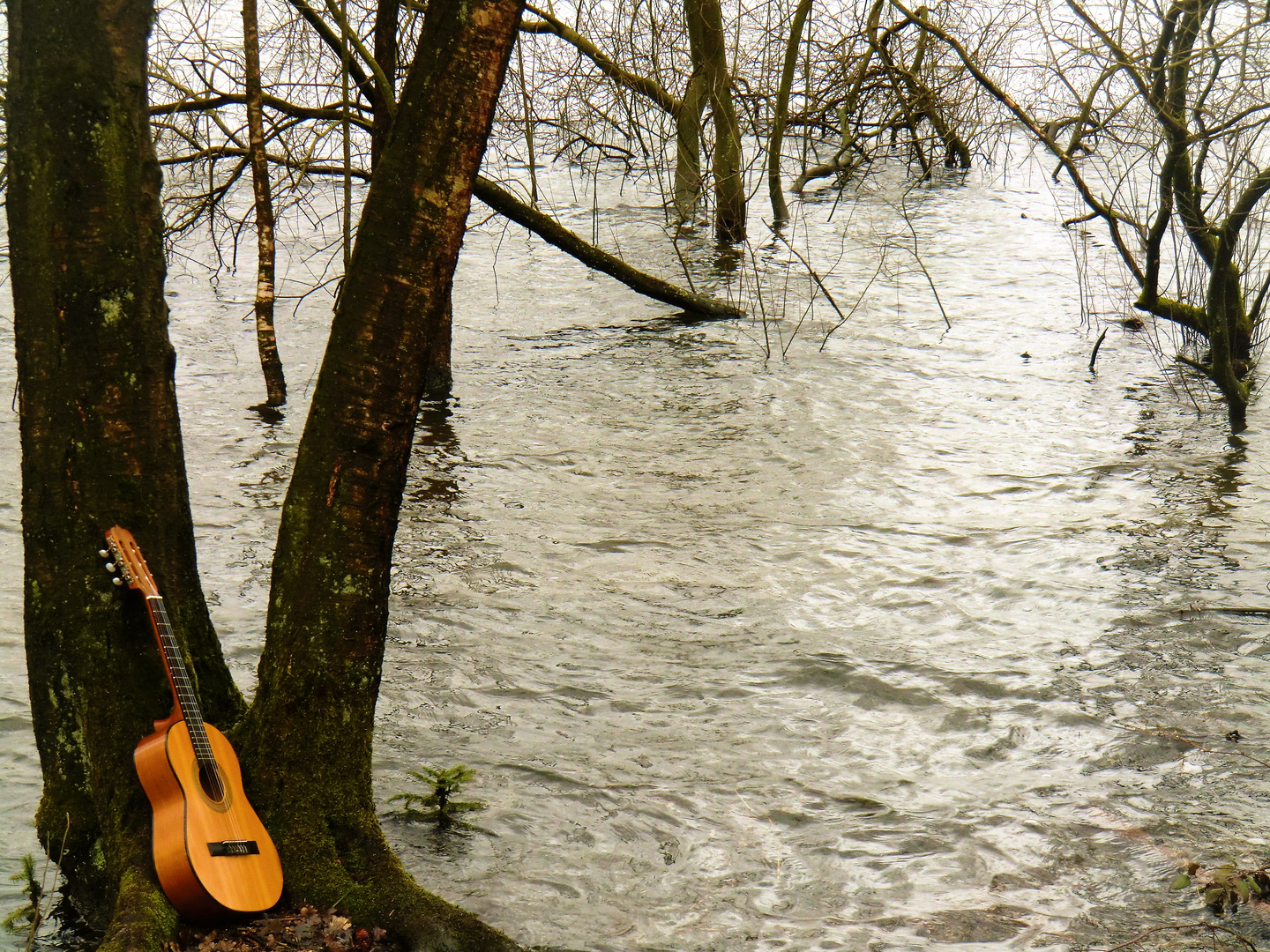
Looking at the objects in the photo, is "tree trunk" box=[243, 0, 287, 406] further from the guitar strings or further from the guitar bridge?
the guitar bridge

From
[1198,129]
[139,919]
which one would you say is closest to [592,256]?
[1198,129]

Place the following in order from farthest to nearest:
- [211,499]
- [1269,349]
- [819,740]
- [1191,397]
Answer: [1269,349], [1191,397], [211,499], [819,740]

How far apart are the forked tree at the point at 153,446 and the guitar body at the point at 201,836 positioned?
70 millimetres

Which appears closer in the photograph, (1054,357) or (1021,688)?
(1021,688)

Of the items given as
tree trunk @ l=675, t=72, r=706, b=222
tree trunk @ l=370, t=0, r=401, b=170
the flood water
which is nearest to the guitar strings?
the flood water

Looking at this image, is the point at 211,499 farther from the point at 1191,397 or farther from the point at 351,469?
the point at 1191,397

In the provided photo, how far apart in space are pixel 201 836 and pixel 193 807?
92 mm

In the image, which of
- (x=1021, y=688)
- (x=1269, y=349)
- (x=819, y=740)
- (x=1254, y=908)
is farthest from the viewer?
(x=1269, y=349)

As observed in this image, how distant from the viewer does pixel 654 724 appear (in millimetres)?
5633

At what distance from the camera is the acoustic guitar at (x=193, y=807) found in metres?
3.42

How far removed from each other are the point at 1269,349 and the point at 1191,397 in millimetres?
2301

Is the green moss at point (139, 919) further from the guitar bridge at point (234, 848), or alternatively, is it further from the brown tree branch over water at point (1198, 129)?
the brown tree branch over water at point (1198, 129)

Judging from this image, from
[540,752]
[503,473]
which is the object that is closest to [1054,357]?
[503,473]

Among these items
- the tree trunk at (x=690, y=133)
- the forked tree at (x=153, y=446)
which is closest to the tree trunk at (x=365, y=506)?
the forked tree at (x=153, y=446)
